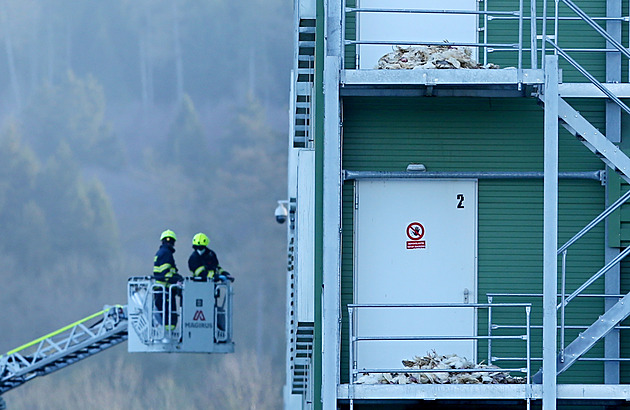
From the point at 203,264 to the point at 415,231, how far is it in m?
10.5

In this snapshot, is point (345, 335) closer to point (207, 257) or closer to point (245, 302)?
point (207, 257)

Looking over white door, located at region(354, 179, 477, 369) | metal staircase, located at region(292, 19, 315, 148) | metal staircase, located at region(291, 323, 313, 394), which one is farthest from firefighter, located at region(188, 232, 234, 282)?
white door, located at region(354, 179, 477, 369)

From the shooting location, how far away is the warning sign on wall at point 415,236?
511 inches

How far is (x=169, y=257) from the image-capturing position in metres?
22.2

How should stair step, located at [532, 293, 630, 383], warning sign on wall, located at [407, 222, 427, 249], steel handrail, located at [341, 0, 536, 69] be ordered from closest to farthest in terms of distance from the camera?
stair step, located at [532, 293, 630, 383], steel handrail, located at [341, 0, 536, 69], warning sign on wall, located at [407, 222, 427, 249]

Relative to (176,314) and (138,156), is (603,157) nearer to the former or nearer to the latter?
(176,314)

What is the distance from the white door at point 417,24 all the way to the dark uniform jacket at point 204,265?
10.4m

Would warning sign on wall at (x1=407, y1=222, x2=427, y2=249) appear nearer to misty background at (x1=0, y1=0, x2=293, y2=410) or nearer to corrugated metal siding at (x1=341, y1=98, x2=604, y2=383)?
corrugated metal siding at (x1=341, y1=98, x2=604, y2=383)

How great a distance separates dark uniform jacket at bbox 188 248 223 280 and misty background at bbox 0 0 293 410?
927 inches

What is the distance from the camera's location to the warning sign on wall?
12969 millimetres

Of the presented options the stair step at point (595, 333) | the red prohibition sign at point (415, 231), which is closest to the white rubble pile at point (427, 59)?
the red prohibition sign at point (415, 231)

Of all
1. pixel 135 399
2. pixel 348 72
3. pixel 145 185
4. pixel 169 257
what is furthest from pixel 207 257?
pixel 145 185

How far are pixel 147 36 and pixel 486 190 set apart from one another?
4580 centimetres

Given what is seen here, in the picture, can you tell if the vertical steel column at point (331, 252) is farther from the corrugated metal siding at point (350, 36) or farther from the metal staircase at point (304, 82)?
the metal staircase at point (304, 82)
